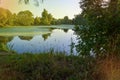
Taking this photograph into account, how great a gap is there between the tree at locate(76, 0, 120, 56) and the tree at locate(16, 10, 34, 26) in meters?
51.1

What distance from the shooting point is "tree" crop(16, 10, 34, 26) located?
5854 centimetres

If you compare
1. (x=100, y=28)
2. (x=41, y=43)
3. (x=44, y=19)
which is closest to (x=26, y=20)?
(x=44, y=19)

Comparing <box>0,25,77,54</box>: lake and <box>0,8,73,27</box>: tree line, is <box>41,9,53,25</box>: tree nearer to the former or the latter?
<box>0,8,73,27</box>: tree line

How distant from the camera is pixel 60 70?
6.55 metres

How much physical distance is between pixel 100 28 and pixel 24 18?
176 feet

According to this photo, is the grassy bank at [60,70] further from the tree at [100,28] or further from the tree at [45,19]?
the tree at [45,19]

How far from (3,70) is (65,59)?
185cm

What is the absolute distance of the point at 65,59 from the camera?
7.70 m

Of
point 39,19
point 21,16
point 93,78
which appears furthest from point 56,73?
point 39,19

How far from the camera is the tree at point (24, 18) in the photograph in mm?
58537

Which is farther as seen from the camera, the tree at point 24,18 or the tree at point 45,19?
the tree at point 45,19

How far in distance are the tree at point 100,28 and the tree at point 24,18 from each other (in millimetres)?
51082

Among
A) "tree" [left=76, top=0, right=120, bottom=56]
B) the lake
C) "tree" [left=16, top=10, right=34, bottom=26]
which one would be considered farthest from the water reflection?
"tree" [left=16, top=10, right=34, bottom=26]

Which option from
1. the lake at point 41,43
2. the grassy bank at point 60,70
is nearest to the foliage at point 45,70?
the grassy bank at point 60,70
